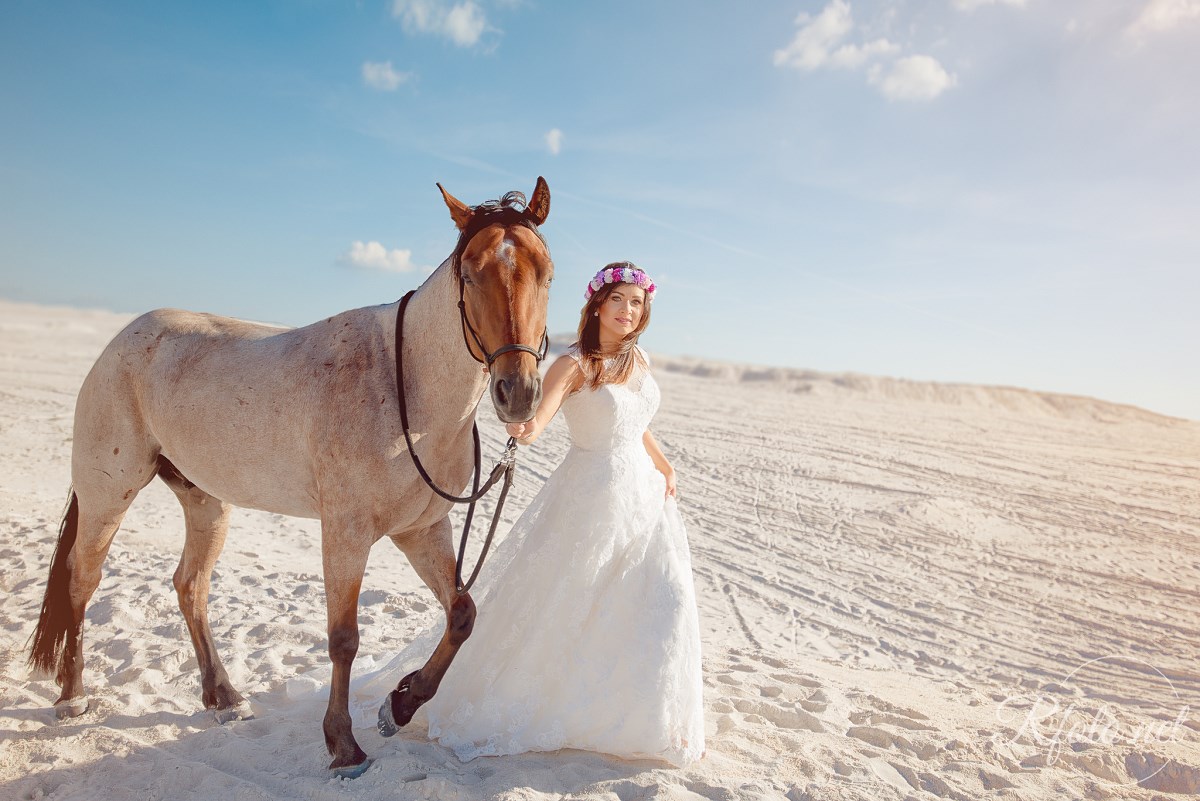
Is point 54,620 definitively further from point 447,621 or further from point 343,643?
point 447,621

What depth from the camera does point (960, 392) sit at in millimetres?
27828

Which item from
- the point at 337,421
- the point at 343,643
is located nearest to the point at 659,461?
the point at 337,421

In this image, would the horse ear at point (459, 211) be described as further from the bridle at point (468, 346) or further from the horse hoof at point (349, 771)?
the horse hoof at point (349, 771)

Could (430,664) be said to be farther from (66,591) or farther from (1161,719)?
(1161,719)

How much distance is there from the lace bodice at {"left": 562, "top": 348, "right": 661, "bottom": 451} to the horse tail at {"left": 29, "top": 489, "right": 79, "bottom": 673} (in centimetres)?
273

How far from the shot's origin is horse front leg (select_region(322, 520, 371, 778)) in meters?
2.78

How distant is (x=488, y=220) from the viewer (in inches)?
100

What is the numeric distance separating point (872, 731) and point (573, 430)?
210 cm

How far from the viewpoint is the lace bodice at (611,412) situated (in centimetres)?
299

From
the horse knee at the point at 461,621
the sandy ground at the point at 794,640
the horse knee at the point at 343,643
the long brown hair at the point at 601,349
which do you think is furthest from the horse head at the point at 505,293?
the sandy ground at the point at 794,640

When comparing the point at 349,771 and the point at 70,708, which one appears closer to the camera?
the point at 349,771

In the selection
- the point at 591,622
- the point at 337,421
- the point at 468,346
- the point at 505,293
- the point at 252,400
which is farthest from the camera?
the point at 252,400

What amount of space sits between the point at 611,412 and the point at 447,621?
115cm

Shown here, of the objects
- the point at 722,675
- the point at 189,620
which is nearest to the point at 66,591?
the point at 189,620
